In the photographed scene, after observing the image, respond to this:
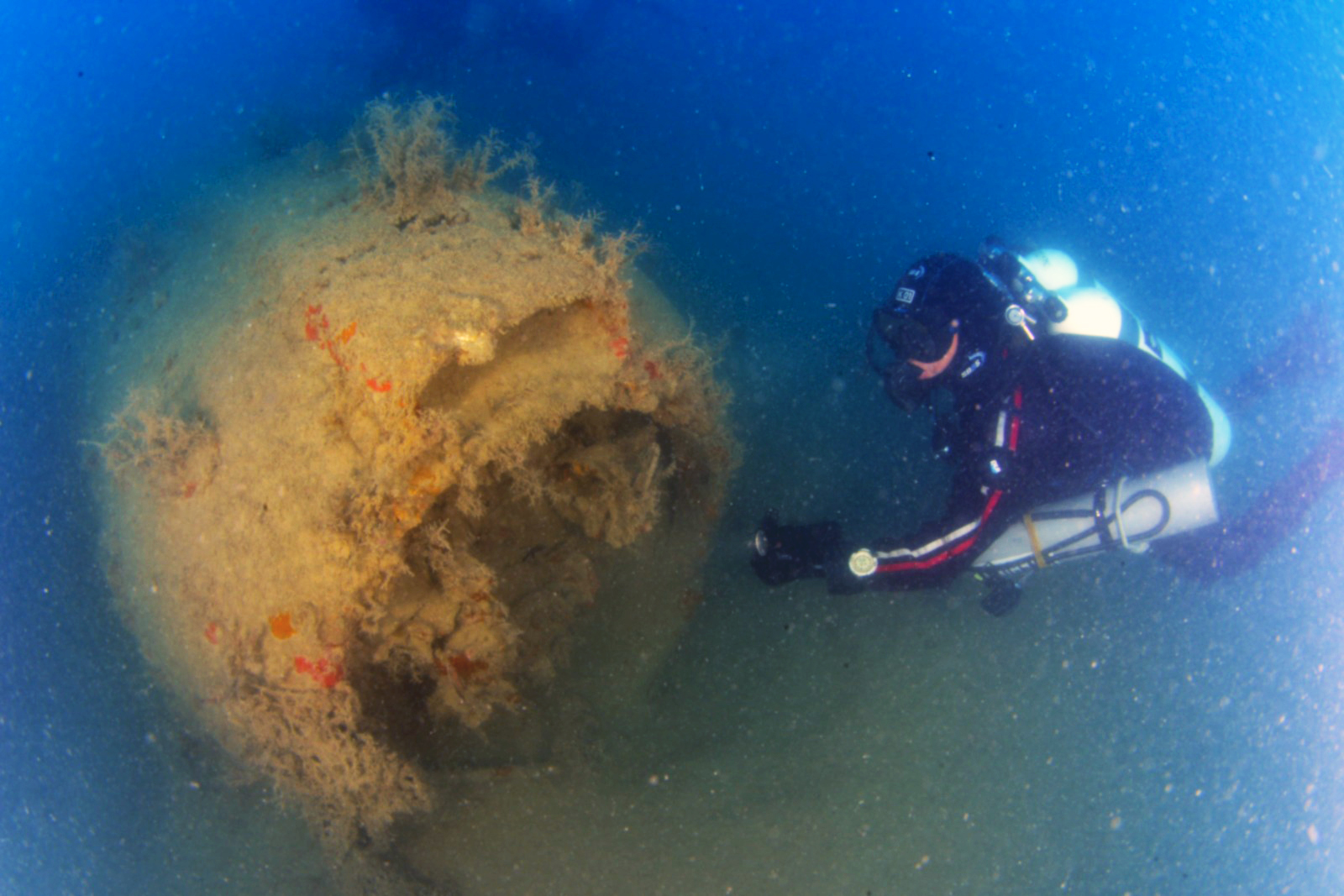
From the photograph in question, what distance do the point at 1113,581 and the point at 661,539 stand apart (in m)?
5.48

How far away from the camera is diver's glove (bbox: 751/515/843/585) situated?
15.9 ft

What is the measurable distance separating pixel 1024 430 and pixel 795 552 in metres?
1.89

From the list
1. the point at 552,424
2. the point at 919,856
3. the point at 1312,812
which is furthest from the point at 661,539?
the point at 1312,812

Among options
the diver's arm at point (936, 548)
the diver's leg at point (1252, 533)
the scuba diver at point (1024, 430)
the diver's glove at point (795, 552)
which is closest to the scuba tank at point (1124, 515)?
the scuba diver at point (1024, 430)

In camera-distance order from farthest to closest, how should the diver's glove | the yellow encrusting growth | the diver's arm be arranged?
A: the diver's glove, the diver's arm, the yellow encrusting growth

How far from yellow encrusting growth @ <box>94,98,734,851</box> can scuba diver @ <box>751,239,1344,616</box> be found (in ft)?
5.61

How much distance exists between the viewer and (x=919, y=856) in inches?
184

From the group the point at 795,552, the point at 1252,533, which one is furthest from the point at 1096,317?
the point at 1252,533

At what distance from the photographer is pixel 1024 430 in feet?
14.1

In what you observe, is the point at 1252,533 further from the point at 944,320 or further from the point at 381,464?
the point at 381,464

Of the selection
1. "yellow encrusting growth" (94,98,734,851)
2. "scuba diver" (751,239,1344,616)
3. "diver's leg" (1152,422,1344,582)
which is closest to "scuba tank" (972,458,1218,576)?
"scuba diver" (751,239,1344,616)

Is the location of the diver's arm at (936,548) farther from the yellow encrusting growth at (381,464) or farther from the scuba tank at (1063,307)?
the yellow encrusting growth at (381,464)

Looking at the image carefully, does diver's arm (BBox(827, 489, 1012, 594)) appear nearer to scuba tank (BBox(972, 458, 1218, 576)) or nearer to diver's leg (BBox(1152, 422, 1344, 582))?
scuba tank (BBox(972, 458, 1218, 576))

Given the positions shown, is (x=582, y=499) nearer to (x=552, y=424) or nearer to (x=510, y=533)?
(x=510, y=533)
